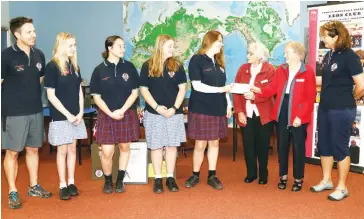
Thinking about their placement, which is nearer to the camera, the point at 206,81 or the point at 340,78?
the point at 340,78

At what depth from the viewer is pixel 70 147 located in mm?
3906

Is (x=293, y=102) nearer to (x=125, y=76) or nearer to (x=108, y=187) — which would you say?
(x=125, y=76)

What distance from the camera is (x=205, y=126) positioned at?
4109 millimetres

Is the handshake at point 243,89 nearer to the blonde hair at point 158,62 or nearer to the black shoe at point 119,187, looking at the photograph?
the blonde hair at point 158,62

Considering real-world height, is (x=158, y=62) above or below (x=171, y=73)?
above

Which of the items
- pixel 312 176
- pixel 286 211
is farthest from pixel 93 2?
pixel 286 211

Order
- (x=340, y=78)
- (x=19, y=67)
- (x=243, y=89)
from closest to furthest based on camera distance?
(x=19, y=67), (x=340, y=78), (x=243, y=89)

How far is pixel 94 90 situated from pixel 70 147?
0.57 meters

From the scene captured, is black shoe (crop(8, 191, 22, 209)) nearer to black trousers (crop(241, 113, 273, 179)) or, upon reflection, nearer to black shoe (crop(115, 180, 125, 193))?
black shoe (crop(115, 180, 125, 193))

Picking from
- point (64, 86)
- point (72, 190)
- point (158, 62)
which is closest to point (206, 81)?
point (158, 62)

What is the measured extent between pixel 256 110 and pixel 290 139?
1.43 feet

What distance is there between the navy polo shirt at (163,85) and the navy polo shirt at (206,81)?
172 millimetres

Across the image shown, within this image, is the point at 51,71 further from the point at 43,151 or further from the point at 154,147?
the point at 43,151

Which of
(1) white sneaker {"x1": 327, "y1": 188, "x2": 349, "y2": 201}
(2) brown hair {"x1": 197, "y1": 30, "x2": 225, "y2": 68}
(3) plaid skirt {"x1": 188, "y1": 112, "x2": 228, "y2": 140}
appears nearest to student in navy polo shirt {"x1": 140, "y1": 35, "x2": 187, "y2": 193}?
(3) plaid skirt {"x1": 188, "y1": 112, "x2": 228, "y2": 140}
